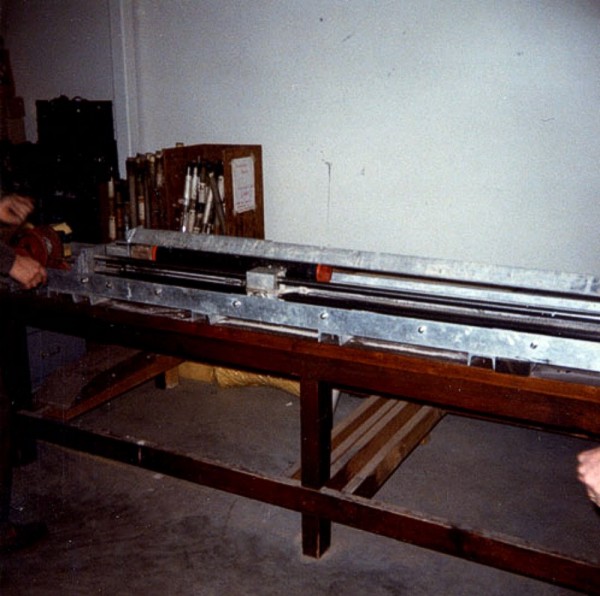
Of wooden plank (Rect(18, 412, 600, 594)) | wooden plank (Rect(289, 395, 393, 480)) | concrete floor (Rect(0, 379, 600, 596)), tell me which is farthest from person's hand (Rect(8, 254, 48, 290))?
wooden plank (Rect(289, 395, 393, 480))

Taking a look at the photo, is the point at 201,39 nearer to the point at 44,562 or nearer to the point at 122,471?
the point at 122,471

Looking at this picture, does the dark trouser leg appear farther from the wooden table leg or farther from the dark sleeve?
the wooden table leg

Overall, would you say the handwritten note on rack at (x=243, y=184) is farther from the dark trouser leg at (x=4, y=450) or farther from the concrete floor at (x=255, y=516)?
the dark trouser leg at (x=4, y=450)

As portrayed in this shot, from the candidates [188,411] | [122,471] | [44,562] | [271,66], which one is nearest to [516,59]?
[271,66]

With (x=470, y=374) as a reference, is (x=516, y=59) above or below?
above

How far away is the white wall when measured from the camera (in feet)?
9.99

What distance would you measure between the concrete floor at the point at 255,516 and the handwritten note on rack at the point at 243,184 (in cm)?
117

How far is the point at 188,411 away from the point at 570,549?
187cm

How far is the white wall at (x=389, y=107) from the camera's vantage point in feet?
9.99

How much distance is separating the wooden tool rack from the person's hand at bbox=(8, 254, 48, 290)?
0.08 meters

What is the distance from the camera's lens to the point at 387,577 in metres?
2.05

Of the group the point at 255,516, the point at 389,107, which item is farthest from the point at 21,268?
the point at 389,107

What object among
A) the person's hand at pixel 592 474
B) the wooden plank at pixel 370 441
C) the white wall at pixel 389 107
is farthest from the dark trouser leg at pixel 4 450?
the white wall at pixel 389 107

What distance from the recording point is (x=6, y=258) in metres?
2.05
